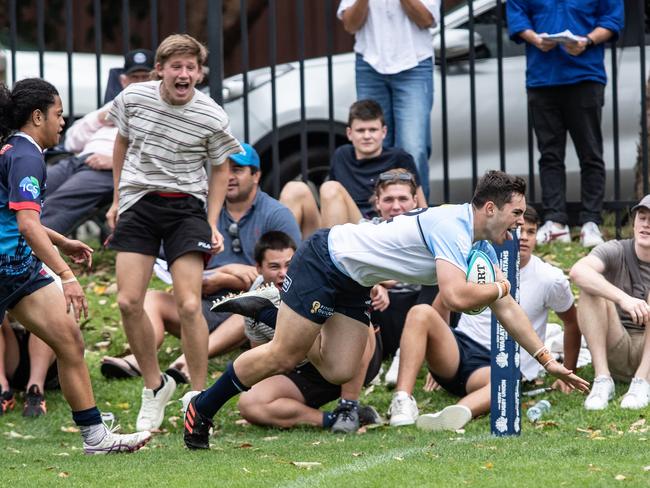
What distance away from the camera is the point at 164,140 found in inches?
329

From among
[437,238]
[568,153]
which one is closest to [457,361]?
[437,238]

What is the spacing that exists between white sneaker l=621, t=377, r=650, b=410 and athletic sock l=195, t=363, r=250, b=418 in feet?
7.17

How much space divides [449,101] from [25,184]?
529 cm

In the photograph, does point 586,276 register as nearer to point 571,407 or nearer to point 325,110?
point 571,407

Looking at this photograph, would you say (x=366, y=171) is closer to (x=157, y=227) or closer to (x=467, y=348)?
(x=467, y=348)

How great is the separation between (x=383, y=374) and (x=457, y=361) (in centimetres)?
96

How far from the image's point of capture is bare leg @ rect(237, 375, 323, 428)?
26.9ft

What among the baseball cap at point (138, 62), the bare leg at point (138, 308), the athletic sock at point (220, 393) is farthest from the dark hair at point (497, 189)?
the baseball cap at point (138, 62)

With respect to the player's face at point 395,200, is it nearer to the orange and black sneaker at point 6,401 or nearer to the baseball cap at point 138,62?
the orange and black sneaker at point 6,401

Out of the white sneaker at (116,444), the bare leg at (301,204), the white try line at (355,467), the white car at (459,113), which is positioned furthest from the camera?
the white car at (459,113)

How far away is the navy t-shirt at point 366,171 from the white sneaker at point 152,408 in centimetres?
222

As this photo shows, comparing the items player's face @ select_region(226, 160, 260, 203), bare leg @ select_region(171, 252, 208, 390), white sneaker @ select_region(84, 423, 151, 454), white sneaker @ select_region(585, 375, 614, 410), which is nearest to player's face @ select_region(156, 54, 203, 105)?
bare leg @ select_region(171, 252, 208, 390)

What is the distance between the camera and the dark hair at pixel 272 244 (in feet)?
28.3

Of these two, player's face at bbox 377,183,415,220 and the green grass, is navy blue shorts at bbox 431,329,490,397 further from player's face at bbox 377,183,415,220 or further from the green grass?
player's face at bbox 377,183,415,220
